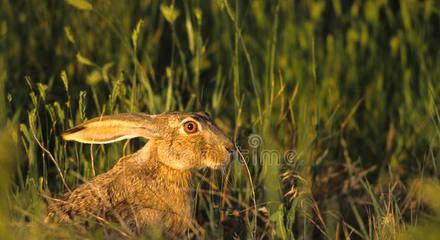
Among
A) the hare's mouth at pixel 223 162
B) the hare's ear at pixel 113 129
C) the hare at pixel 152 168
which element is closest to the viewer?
the hare at pixel 152 168

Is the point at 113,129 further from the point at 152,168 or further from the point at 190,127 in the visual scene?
the point at 190,127

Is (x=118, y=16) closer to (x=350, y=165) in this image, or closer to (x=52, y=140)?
(x=52, y=140)

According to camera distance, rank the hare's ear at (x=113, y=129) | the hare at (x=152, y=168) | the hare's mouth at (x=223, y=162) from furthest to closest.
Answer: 1. the hare's mouth at (x=223, y=162)
2. the hare's ear at (x=113, y=129)
3. the hare at (x=152, y=168)

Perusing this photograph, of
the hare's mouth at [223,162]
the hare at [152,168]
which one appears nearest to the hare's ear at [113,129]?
the hare at [152,168]

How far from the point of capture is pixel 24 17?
21.2 ft

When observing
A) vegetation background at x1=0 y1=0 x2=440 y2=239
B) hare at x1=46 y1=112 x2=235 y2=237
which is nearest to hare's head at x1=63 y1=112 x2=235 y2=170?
hare at x1=46 y1=112 x2=235 y2=237

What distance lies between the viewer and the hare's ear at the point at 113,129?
4855 millimetres

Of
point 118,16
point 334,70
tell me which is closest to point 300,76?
point 334,70

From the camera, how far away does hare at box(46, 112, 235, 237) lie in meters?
4.73

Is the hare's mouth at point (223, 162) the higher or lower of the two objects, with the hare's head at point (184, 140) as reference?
lower

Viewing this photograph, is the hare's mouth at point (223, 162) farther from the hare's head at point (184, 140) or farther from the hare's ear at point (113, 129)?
the hare's ear at point (113, 129)

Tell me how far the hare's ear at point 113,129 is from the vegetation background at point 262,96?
131mm

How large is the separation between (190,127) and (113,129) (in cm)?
41

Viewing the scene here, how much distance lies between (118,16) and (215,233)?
237 centimetres
